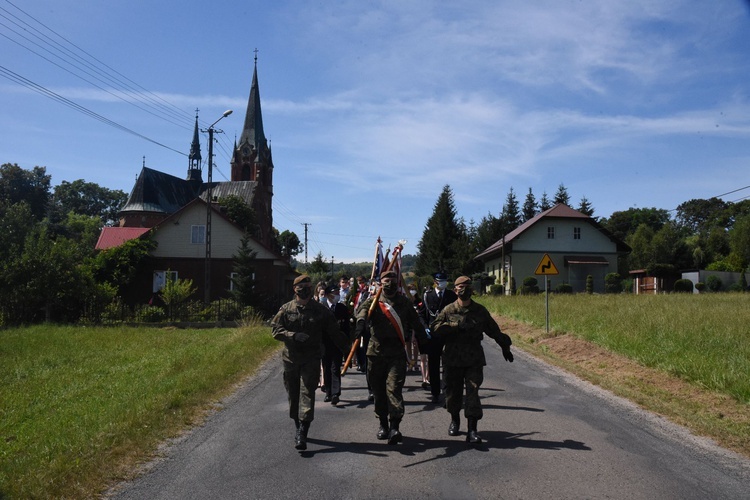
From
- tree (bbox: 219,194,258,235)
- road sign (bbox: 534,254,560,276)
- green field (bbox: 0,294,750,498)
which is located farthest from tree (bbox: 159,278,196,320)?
tree (bbox: 219,194,258,235)

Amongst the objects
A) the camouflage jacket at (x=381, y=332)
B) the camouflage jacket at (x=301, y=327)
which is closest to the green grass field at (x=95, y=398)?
the camouflage jacket at (x=301, y=327)

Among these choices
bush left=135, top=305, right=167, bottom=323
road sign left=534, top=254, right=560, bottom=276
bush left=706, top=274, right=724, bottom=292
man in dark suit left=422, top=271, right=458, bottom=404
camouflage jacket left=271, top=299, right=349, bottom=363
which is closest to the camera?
camouflage jacket left=271, top=299, right=349, bottom=363

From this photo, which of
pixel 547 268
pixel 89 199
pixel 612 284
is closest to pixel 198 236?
pixel 547 268

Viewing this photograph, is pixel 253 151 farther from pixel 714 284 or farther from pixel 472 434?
pixel 472 434

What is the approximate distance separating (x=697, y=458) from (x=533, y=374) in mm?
6312

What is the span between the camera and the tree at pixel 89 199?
4385 inches

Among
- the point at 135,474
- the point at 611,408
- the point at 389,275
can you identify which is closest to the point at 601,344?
the point at 611,408

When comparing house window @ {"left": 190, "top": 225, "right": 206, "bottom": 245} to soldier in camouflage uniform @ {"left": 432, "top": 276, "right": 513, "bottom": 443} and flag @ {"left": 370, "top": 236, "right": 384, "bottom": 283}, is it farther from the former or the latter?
soldier in camouflage uniform @ {"left": 432, "top": 276, "right": 513, "bottom": 443}

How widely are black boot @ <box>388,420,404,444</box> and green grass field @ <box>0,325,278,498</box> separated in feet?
8.54

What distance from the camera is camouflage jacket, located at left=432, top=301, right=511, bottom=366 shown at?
7.41 m

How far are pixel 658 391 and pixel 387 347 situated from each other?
18.3ft

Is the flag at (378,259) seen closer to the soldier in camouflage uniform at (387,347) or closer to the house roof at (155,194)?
the soldier in camouflage uniform at (387,347)

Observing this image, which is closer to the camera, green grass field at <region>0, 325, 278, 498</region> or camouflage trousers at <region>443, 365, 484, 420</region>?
green grass field at <region>0, 325, 278, 498</region>

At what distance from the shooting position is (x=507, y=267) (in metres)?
54.9
